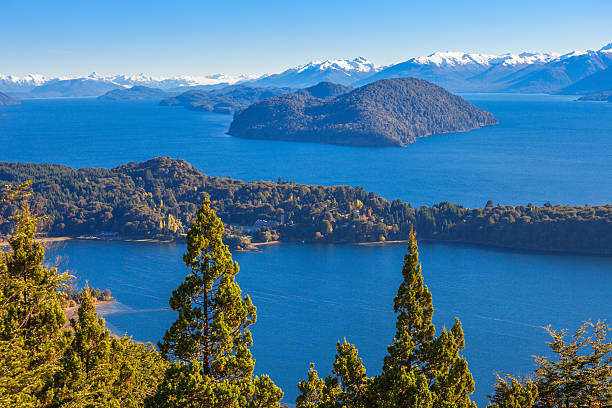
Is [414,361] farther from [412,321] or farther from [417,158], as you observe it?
[417,158]

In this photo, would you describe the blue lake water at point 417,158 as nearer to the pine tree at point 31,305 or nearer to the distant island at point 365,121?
the distant island at point 365,121

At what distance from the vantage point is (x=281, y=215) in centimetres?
8456

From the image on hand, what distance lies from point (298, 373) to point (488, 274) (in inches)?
1206

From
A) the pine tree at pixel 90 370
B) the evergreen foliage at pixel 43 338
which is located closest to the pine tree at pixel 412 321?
the pine tree at pixel 90 370

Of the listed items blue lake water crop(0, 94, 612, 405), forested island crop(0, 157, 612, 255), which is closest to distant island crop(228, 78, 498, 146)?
blue lake water crop(0, 94, 612, 405)

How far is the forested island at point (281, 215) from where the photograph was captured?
7375 centimetres

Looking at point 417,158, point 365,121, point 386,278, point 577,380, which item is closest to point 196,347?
point 577,380

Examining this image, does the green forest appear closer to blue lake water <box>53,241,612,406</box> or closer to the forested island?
blue lake water <box>53,241,612,406</box>

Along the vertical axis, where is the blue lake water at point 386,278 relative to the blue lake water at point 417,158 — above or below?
below

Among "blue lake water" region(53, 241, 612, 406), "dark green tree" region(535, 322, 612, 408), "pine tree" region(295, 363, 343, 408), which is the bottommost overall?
"blue lake water" region(53, 241, 612, 406)

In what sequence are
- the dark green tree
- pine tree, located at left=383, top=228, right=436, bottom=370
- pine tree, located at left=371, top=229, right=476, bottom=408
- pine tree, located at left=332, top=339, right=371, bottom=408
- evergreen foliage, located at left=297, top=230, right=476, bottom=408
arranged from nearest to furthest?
evergreen foliage, located at left=297, top=230, right=476, bottom=408, pine tree, located at left=371, top=229, right=476, bottom=408, pine tree, located at left=383, top=228, right=436, bottom=370, pine tree, located at left=332, top=339, right=371, bottom=408, the dark green tree

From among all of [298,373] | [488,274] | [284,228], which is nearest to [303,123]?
[284,228]

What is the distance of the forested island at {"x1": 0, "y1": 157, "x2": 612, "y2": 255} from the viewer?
73750 mm

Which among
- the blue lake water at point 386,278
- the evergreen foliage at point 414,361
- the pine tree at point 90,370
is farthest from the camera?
the blue lake water at point 386,278
